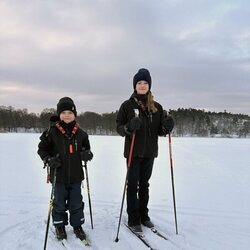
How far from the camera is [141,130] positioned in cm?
431

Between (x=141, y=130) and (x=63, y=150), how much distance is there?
1.10 metres

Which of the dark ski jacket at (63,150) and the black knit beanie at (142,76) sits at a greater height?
the black knit beanie at (142,76)

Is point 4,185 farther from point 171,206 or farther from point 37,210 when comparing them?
point 171,206

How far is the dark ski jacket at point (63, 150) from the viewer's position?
404 centimetres

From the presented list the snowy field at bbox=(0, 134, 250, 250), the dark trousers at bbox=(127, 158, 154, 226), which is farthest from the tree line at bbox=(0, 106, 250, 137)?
the dark trousers at bbox=(127, 158, 154, 226)

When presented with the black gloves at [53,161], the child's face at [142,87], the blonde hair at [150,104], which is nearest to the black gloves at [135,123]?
the blonde hair at [150,104]

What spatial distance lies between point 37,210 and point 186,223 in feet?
8.05

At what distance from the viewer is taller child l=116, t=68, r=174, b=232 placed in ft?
14.1

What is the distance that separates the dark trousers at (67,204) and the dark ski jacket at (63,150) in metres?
0.13

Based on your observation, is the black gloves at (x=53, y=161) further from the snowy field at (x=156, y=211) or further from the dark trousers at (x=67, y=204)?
the snowy field at (x=156, y=211)

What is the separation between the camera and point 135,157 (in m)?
4.29

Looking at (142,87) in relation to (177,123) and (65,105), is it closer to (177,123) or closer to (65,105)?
(65,105)

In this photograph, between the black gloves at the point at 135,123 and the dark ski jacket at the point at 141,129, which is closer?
the black gloves at the point at 135,123

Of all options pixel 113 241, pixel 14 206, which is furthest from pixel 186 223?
pixel 14 206
